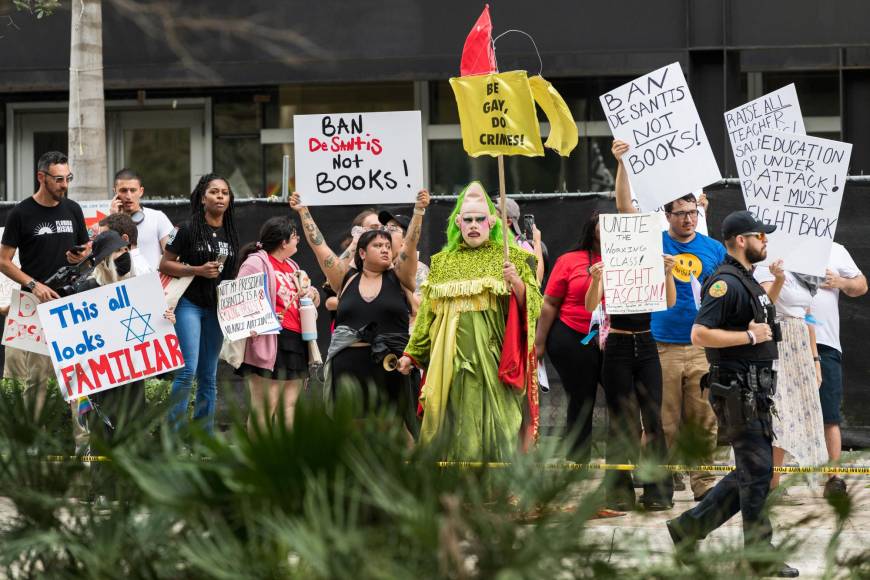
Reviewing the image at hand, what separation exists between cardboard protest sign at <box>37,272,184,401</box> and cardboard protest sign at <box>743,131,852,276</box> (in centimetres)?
361

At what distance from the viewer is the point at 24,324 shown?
958 cm

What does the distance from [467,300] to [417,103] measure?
8809 mm

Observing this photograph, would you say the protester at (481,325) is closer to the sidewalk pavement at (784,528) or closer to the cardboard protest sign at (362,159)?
the cardboard protest sign at (362,159)

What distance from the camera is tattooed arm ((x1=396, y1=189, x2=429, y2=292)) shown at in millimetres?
8711

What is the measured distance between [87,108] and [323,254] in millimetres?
4914

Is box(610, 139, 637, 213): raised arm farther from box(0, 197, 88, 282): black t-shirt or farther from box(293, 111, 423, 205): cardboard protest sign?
box(0, 197, 88, 282): black t-shirt

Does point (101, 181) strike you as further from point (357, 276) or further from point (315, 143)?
point (357, 276)

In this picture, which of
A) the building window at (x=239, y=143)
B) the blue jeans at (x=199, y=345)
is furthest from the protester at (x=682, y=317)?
the building window at (x=239, y=143)

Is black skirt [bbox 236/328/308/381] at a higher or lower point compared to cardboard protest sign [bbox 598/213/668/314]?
lower

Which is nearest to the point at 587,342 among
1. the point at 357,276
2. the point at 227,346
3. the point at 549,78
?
the point at 357,276

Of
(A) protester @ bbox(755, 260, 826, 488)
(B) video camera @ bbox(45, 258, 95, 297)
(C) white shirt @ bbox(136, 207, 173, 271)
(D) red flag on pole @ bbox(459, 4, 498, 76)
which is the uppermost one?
(D) red flag on pole @ bbox(459, 4, 498, 76)

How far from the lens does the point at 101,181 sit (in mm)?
13336

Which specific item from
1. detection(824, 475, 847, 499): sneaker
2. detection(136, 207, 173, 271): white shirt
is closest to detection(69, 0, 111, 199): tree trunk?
detection(136, 207, 173, 271): white shirt

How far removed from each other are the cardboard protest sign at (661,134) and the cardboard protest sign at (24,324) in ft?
12.6
